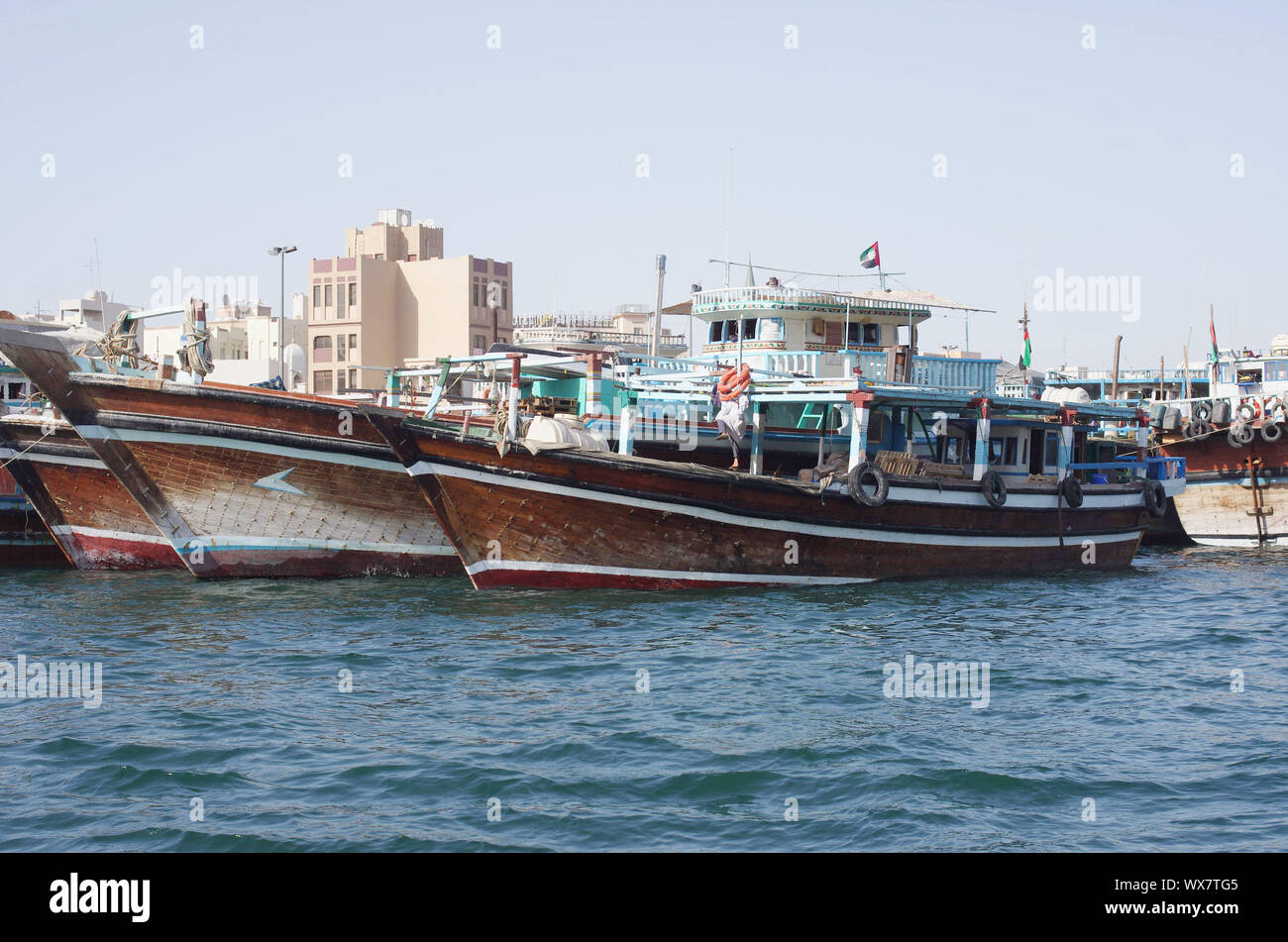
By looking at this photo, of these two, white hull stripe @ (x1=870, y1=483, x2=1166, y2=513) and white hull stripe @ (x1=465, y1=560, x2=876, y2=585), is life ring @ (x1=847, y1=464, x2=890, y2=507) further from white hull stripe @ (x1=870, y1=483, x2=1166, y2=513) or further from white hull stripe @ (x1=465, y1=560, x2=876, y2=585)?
white hull stripe @ (x1=465, y1=560, x2=876, y2=585)

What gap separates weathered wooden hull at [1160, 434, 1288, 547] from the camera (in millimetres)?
28891

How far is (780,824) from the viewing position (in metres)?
8.04

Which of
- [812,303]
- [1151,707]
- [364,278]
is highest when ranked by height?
[364,278]

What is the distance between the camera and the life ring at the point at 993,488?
19.5 metres

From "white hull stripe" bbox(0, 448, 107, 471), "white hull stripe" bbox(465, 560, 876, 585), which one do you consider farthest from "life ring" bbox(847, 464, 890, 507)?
"white hull stripe" bbox(0, 448, 107, 471)

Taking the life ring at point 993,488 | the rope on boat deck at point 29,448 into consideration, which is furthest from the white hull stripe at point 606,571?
the rope on boat deck at point 29,448

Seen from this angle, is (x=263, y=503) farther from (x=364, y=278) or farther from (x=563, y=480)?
(x=364, y=278)

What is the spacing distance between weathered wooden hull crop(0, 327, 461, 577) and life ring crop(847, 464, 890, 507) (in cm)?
701

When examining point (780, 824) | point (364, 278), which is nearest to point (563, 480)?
point (780, 824)

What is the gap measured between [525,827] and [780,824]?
1765 millimetres

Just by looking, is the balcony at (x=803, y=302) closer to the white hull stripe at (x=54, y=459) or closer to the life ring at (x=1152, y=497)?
the life ring at (x=1152, y=497)

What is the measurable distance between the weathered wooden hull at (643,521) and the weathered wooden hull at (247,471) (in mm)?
2469

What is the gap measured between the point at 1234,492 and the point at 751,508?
18.5 m

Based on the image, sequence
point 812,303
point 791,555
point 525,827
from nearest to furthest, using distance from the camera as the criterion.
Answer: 1. point 525,827
2. point 791,555
3. point 812,303
